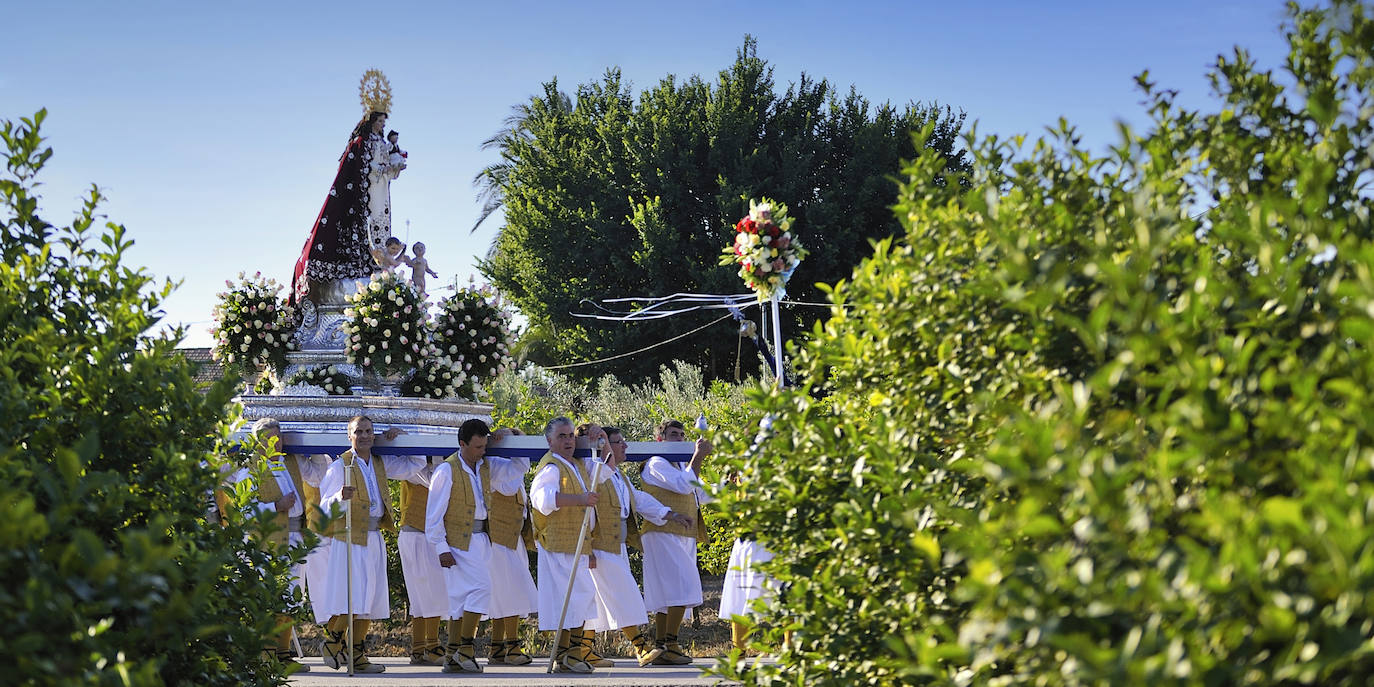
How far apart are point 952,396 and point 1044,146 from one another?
814 mm

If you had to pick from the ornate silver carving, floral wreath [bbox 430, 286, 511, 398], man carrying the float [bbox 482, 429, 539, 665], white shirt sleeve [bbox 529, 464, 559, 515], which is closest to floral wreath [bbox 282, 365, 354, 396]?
the ornate silver carving

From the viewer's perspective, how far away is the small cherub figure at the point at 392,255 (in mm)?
14391

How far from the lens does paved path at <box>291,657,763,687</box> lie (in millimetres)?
8641

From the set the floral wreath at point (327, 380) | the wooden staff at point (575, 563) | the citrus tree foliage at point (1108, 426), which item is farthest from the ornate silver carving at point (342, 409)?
the citrus tree foliage at point (1108, 426)

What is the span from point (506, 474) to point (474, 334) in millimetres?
3890

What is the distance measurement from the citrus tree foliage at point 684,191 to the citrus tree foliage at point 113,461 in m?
24.5

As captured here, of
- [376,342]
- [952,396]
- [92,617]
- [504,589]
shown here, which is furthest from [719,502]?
[376,342]

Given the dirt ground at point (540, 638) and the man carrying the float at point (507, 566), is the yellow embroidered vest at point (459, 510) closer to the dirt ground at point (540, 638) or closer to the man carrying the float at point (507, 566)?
the man carrying the float at point (507, 566)

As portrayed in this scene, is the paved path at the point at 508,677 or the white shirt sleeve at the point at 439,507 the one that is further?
the white shirt sleeve at the point at 439,507

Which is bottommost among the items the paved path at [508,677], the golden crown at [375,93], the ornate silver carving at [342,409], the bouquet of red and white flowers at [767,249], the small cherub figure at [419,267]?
the paved path at [508,677]

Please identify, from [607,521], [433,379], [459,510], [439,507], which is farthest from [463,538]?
[433,379]

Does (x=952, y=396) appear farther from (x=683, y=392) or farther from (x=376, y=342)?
(x=683, y=392)

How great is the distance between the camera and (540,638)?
39.4 ft

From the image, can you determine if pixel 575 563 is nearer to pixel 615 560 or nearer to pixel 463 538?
pixel 615 560
